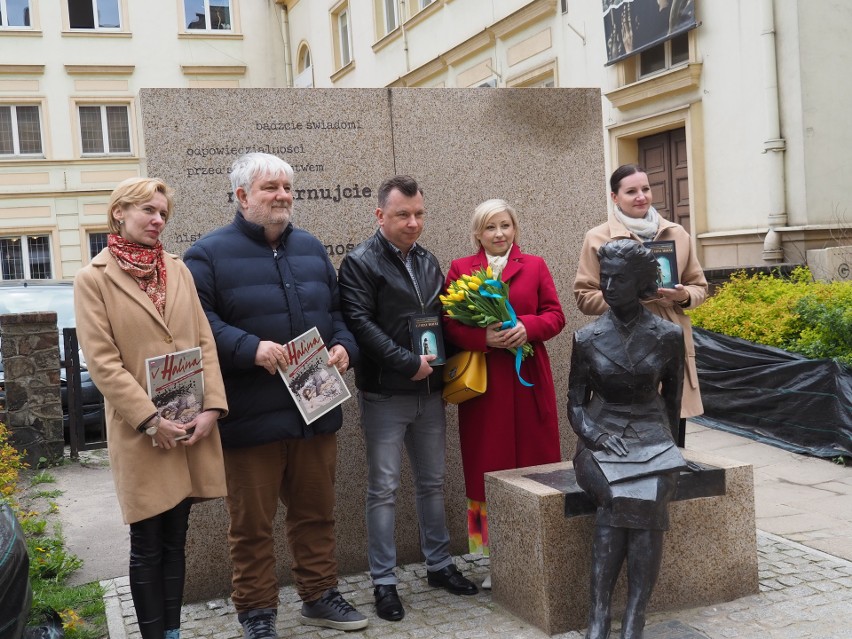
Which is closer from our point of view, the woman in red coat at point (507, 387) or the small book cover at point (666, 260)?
the woman in red coat at point (507, 387)

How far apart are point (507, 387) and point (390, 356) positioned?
68 centimetres

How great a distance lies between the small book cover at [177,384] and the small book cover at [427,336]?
3.56 ft

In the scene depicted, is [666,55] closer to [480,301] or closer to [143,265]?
[480,301]

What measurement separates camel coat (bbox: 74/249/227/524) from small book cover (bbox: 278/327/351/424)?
16.4 inches

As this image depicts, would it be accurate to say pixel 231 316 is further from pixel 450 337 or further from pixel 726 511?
pixel 726 511

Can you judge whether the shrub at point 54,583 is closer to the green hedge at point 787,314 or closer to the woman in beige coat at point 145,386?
the woman in beige coat at point 145,386

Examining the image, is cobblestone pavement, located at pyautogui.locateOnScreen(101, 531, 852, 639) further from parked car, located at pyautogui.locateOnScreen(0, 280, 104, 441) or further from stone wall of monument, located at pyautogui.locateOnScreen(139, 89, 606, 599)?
parked car, located at pyautogui.locateOnScreen(0, 280, 104, 441)

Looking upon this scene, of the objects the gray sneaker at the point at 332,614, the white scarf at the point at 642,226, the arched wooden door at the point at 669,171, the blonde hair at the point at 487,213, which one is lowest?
the gray sneaker at the point at 332,614

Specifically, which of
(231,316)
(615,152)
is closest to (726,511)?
(231,316)

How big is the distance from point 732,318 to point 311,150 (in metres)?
5.12

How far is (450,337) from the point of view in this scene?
14.8ft

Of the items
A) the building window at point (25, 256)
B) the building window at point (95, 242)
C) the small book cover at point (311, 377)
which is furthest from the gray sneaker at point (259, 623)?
the building window at point (25, 256)

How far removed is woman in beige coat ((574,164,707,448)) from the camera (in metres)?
4.85

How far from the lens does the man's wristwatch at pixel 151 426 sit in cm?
347
